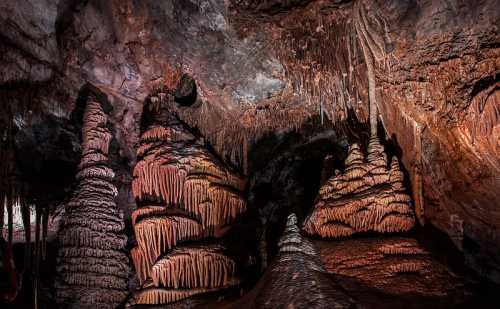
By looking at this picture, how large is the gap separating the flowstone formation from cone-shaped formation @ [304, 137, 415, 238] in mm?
2132

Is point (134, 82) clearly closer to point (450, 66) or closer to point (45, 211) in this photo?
point (45, 211)

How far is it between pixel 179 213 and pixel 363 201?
11.4 feet

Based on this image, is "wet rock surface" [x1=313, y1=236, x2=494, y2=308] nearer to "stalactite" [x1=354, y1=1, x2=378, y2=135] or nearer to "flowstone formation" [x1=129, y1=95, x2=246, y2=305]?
"flowstone formation" [x1=129, y1=95, x2=246, y2=305]

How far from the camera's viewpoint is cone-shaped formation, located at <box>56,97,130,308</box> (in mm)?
7441

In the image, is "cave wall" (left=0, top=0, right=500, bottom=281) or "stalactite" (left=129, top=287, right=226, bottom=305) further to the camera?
"stalactite" (left=129, top=287, right=226, bottom=305)

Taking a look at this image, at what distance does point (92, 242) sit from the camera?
7.73 meters

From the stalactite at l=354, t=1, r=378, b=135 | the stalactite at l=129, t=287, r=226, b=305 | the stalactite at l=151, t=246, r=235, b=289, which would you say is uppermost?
the stalactite at l=354, t=1, r=378, b=135

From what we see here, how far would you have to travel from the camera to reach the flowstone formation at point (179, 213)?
705 cm

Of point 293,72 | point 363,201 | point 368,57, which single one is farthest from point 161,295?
point 368,57

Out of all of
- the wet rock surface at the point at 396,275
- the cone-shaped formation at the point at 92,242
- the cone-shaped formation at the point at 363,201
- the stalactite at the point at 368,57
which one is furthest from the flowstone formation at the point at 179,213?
the stalactite at the point at 368,57

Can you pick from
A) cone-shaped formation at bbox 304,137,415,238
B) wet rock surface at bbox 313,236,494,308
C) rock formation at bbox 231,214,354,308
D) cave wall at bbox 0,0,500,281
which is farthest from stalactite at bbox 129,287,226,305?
cave wall at bbox 0,0,500,281

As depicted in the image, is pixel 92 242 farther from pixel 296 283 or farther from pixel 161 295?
pixel 296 283

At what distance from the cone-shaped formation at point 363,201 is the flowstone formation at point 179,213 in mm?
2132

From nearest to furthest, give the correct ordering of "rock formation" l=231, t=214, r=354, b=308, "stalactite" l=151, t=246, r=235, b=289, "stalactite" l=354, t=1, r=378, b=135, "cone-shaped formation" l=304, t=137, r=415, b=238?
"rock formation" l=231, t=214, r=354, b=308 < "cone-shaped formation" l=304, t=137, r=415, b=238 < "stalactite" l=354, t=1, r=378, b=135 < "stalactite" l=151, t=246, r=235, b=289
